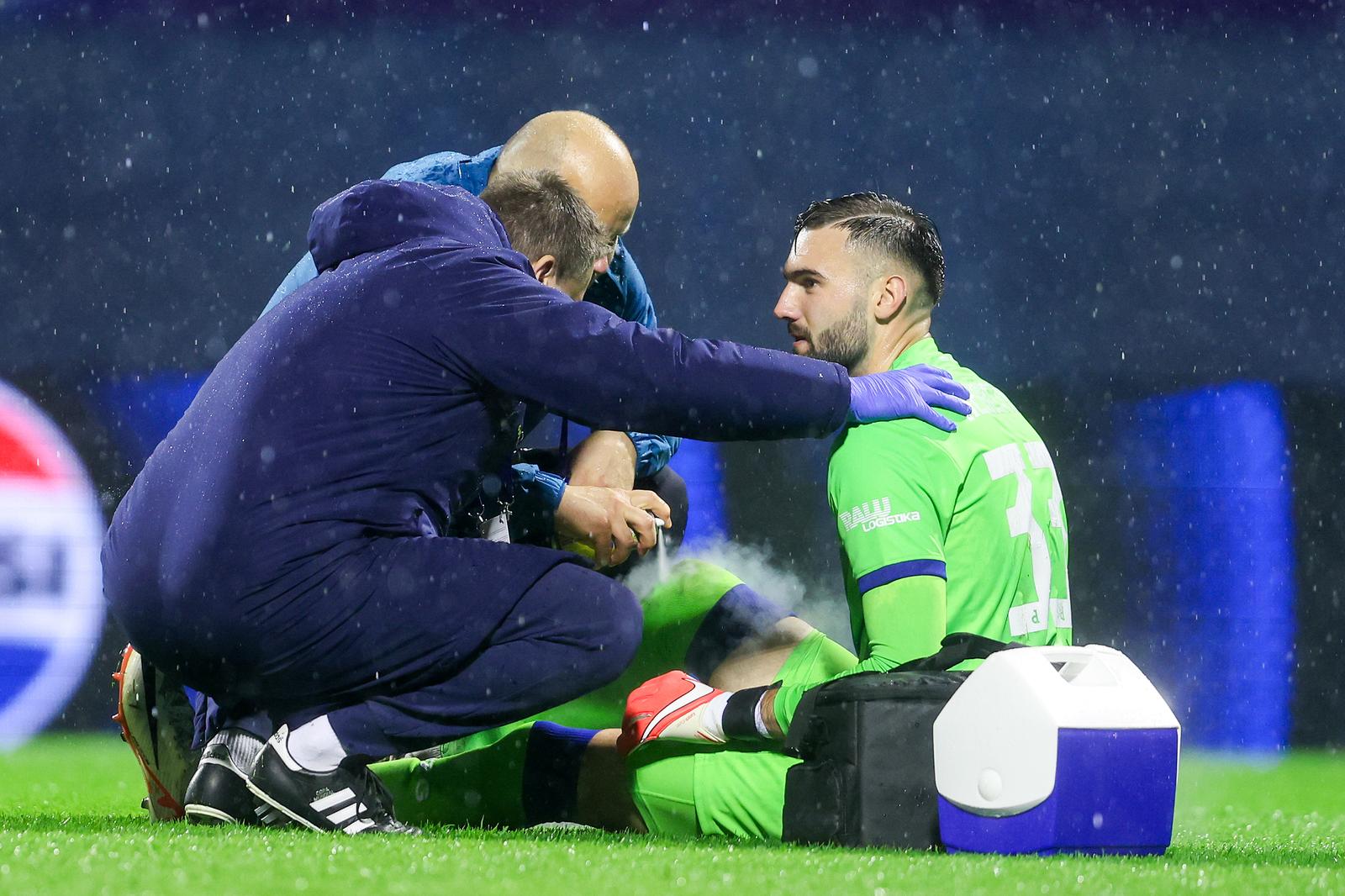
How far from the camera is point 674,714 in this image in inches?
93.7

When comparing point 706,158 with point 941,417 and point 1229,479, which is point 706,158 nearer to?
point 1229,479

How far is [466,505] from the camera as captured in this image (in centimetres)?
257

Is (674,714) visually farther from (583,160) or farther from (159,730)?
(583,160)

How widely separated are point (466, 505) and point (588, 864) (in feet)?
3.06

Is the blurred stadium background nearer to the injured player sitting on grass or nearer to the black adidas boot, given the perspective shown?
the injured player sitting on grass

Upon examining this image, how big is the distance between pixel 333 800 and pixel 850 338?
4.13 feet

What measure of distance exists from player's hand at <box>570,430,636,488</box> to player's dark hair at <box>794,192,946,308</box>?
0.59 m

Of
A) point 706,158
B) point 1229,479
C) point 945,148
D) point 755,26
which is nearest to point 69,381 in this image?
point 706,158

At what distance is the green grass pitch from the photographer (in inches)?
61.1

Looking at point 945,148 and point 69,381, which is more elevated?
point 945,148

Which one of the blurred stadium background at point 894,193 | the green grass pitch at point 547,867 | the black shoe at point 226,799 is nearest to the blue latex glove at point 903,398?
the green grass pitch at point 547,867

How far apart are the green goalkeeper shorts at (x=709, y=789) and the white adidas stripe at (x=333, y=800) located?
526 mm

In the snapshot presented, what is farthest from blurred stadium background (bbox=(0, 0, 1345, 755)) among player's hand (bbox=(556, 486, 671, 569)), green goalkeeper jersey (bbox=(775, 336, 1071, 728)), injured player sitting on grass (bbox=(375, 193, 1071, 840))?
green goalkeeper jersey (bbox=(775, 336, 1071, 728))

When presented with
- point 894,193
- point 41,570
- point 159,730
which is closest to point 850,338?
point 159,730
